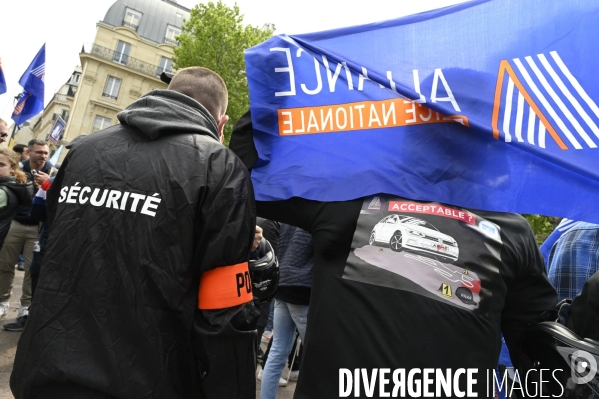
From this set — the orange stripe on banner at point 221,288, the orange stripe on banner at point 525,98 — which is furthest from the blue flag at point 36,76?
the orange stripe on banner at point 525,98

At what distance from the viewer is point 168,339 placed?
1685 mm

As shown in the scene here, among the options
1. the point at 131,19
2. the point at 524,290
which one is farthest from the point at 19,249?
the point at 131,19

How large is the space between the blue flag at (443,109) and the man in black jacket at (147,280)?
15.1 inches

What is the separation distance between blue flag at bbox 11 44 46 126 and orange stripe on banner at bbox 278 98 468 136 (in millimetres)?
9843

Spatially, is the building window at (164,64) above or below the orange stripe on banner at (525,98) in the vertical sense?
above

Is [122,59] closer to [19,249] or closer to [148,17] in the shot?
[148,17]

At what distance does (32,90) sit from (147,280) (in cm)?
1036

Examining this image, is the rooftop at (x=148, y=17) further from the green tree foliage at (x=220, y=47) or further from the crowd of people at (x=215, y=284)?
the crowd of people at (x=215, y=284)

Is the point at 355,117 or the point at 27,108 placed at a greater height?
the point at 27,108

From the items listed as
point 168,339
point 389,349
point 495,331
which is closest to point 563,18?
point 495,331

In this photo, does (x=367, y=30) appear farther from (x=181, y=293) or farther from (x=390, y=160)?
(x=181, y=293)

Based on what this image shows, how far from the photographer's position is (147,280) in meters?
1.69

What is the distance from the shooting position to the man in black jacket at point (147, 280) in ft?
5.37

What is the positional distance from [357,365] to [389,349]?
0.12 meters
